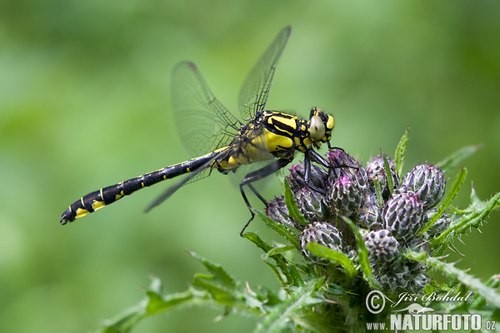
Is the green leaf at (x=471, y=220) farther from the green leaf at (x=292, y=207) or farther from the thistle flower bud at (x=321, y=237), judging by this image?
the green leaf at (x=292, y=207)

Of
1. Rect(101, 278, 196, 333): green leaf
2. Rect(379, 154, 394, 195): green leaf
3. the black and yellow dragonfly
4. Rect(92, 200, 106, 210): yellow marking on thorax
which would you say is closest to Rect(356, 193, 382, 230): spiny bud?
Rect(379, 154, 394, 195): green leaf

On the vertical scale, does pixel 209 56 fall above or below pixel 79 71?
below

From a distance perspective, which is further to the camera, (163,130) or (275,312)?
(163,130)

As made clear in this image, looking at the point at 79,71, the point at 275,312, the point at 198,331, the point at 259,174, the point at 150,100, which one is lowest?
the point at 275,312

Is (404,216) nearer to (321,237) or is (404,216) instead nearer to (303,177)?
(321,237)

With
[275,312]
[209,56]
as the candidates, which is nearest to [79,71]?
[209,56]

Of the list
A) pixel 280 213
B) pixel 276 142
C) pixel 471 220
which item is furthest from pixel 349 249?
pixel 276 142

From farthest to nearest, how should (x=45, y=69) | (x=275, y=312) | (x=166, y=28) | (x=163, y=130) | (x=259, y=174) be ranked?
(x=166, y=28) → (x=45, y=69) → (x=163, y=130) → (x=259, y=174) → (x=275, y=312)

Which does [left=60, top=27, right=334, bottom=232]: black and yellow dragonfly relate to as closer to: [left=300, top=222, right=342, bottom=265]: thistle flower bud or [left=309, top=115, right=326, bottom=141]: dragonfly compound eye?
[left=309, top=115, right=326, bottom=141]: dragonfly compound eye

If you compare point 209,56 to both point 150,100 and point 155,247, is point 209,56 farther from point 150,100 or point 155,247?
point 155,247
